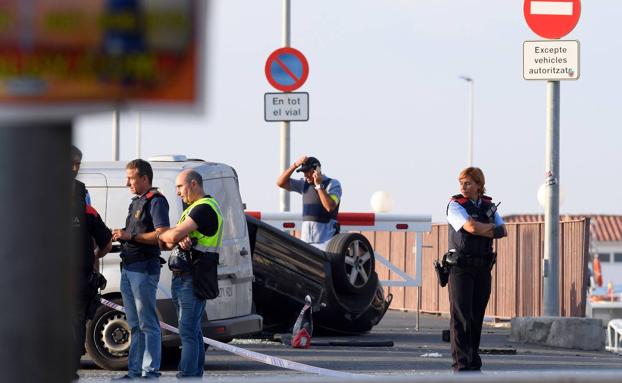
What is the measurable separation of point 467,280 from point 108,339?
115 inches

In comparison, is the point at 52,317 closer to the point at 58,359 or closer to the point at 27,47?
the point at 58,359

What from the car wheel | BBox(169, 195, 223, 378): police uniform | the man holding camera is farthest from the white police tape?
the man holding camera

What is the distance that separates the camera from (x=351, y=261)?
1588 cm

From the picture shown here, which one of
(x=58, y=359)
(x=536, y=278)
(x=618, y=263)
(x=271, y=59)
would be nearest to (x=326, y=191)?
(x=271, y=59)

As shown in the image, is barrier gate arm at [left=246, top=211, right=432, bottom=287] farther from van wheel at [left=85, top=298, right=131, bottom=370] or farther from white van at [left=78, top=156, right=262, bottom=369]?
van wheel at [left=85, top=298, right=131, bottom=370]

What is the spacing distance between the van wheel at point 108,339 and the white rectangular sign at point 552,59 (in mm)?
6216

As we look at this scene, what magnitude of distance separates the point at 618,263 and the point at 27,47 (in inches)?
3515

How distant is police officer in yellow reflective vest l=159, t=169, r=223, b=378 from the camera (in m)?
10.5

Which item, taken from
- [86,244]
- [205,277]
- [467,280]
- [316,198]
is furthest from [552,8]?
[86,244]

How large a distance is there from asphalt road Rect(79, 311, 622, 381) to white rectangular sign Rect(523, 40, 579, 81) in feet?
9.75

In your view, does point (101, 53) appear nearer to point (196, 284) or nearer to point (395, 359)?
point (196, 284)

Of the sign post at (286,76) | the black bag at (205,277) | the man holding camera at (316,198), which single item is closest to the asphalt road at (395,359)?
the black bag at (205,277)

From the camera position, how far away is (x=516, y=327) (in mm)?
16641

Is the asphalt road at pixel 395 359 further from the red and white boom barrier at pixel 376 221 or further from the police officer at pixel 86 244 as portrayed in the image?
the red and white boom barrier at pixel 376 221
